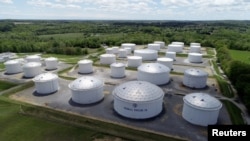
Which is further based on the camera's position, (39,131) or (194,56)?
(194,56)

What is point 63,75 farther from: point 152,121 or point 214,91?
point 214,91

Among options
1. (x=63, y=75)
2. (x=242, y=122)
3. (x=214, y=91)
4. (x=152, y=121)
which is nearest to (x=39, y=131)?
(x=152, y=121)

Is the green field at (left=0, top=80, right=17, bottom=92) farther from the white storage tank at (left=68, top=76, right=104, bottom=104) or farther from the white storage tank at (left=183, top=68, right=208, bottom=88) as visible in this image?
the white storage tank at (left=183, top=68, right=208, bottom=88)

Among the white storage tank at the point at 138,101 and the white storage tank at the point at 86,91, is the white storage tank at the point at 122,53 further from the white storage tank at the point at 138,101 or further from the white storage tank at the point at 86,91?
the white storage tank at the point at 138,101

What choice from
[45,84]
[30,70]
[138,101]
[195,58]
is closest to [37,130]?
[45,84]

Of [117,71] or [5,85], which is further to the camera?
[117,71]

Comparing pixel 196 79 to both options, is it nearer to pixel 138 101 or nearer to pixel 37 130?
pixel 138 101
